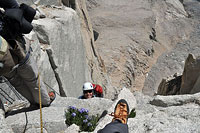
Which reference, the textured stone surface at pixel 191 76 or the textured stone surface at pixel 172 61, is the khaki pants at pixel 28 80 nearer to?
the textured stone surface at pixel 191 76

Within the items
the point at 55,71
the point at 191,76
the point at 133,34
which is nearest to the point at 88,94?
the point at 55,71

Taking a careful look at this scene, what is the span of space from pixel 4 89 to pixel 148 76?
19240 millimetres

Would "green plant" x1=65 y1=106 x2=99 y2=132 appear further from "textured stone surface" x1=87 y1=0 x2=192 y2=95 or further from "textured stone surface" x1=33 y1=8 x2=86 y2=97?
"textured stone surface" x1=87 y1=0 x2=192 y2=95

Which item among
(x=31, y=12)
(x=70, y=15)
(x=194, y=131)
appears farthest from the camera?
(x=70, y=15)

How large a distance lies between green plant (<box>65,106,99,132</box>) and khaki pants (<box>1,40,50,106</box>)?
2.19 feet

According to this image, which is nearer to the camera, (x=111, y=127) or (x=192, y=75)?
(x=111, y=127)

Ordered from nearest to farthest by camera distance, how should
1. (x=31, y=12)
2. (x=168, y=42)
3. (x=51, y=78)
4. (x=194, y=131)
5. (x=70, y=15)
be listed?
(x=194, y=131) < (x=31, y=12) < (x=51, y=78) < (x=70, y=15) < (x=168, y=42)

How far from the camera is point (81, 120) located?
4.99 meters

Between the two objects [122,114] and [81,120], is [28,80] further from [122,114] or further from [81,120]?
[122,114]

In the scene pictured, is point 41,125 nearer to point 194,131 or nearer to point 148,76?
point 194,131

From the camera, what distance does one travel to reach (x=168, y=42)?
106 ft

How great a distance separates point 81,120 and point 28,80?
3.87 feet

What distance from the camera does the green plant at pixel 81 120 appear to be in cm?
483

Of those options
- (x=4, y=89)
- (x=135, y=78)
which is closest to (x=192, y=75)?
(x=4, y=89)
